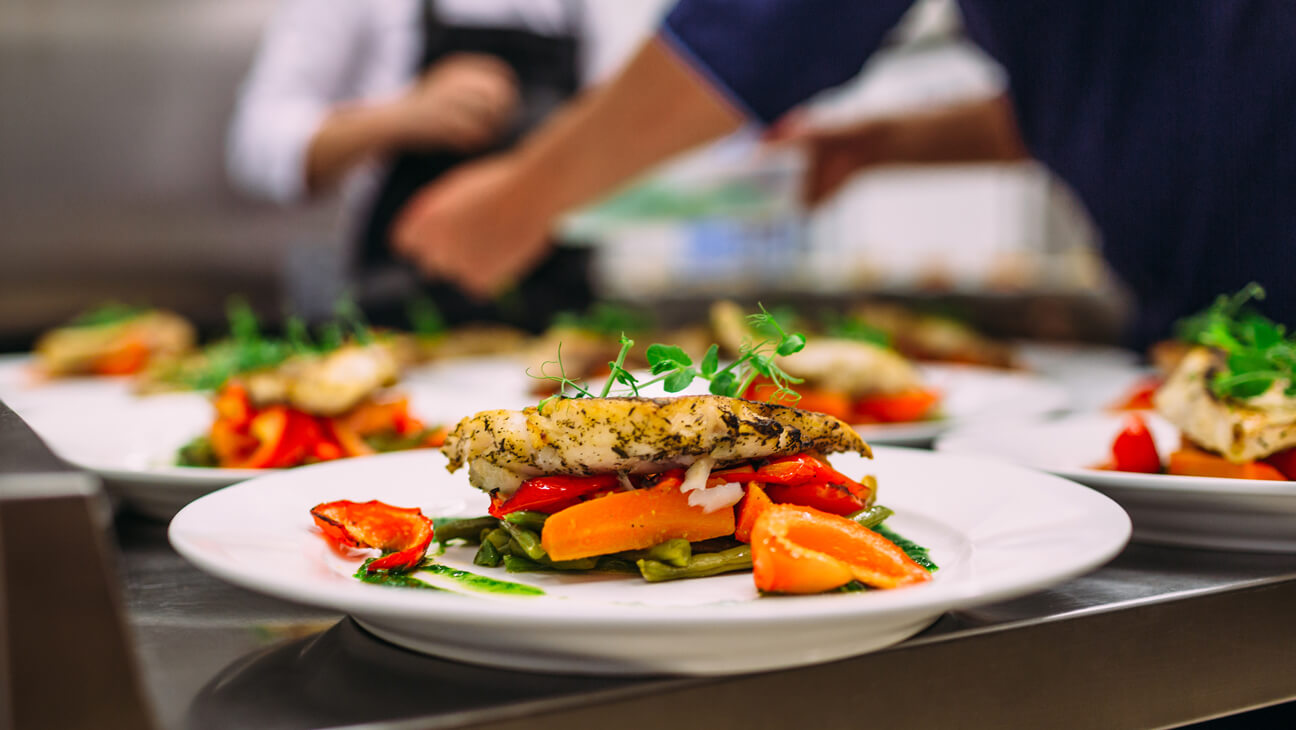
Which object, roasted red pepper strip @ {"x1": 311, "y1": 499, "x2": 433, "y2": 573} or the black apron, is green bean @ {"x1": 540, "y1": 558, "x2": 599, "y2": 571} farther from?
the black apron

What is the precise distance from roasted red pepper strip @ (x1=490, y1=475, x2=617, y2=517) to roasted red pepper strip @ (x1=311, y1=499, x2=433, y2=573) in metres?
0.08

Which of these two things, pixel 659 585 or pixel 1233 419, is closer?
pixel 659 585

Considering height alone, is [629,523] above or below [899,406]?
above

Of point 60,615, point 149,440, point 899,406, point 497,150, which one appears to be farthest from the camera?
point 497,150

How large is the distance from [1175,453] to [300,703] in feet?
3.28

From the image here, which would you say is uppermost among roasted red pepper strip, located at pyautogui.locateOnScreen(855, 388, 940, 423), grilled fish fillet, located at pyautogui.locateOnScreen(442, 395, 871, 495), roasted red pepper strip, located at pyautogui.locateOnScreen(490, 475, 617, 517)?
grilled fish fillet, located at pyautogui.locateOnScreen(442, 395, 871, 495)

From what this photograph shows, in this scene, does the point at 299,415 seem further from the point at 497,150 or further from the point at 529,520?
the point at 497,150

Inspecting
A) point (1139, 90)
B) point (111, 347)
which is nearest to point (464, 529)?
point (1139, 90)

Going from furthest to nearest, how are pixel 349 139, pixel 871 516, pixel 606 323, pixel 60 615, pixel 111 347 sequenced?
pixel 349 139 < pixel 606 323 < pixel 111 347 < pixel 871 516 < pixel 60 615

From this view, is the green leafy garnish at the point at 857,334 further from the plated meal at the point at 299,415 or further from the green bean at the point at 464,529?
the green bean at the point at 464,529

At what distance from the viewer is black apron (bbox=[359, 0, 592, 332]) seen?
4629 millimetres

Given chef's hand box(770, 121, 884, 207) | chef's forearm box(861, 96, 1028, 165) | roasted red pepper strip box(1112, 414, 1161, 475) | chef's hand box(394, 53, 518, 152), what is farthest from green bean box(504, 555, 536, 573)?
chef's hand box(394, 53, 518, 152)

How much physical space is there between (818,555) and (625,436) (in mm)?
201

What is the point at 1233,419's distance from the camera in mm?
1128
